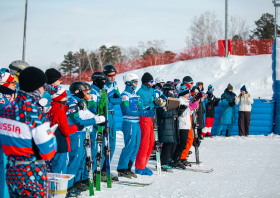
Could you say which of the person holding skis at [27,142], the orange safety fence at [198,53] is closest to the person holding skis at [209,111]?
the person holding skis at [27,142]

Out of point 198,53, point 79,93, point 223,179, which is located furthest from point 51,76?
point 198,53

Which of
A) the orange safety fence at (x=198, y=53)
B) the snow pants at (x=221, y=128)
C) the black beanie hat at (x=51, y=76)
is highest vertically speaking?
the orange safety fence at (x=198, y=53)

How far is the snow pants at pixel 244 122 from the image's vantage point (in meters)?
11.4

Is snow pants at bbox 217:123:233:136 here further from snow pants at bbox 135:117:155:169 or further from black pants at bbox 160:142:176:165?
snow pants at bbox 135:117:155:169

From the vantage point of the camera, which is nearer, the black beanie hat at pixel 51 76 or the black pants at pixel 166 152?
the black beanie hat at pixel 51 76

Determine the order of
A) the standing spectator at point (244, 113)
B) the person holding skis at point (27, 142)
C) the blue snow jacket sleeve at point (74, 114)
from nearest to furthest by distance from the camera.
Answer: the person holding skis at point (27, 142), the blue snow jacket sleeve at point (74, 114), the standing spectator at point (244, 113)

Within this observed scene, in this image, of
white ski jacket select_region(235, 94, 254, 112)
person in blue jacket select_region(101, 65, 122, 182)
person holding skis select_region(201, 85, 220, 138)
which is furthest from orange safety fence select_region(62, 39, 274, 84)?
person in blue jacket select_region(101, 65, 122, 182)

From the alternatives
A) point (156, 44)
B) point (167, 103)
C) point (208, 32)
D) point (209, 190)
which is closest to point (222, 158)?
point (167, 103)

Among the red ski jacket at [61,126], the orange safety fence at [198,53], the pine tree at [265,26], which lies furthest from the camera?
the pine tree at [265,26]

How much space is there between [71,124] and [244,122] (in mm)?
8688

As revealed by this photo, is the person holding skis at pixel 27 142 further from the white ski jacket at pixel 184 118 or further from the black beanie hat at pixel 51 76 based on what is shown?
the white ski jacket at pixel 184 118

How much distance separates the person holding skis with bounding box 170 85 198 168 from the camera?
6590 millimetres

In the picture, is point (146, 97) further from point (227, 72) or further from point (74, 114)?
point (227, 72)

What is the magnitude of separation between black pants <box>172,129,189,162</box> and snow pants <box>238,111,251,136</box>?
560cm
